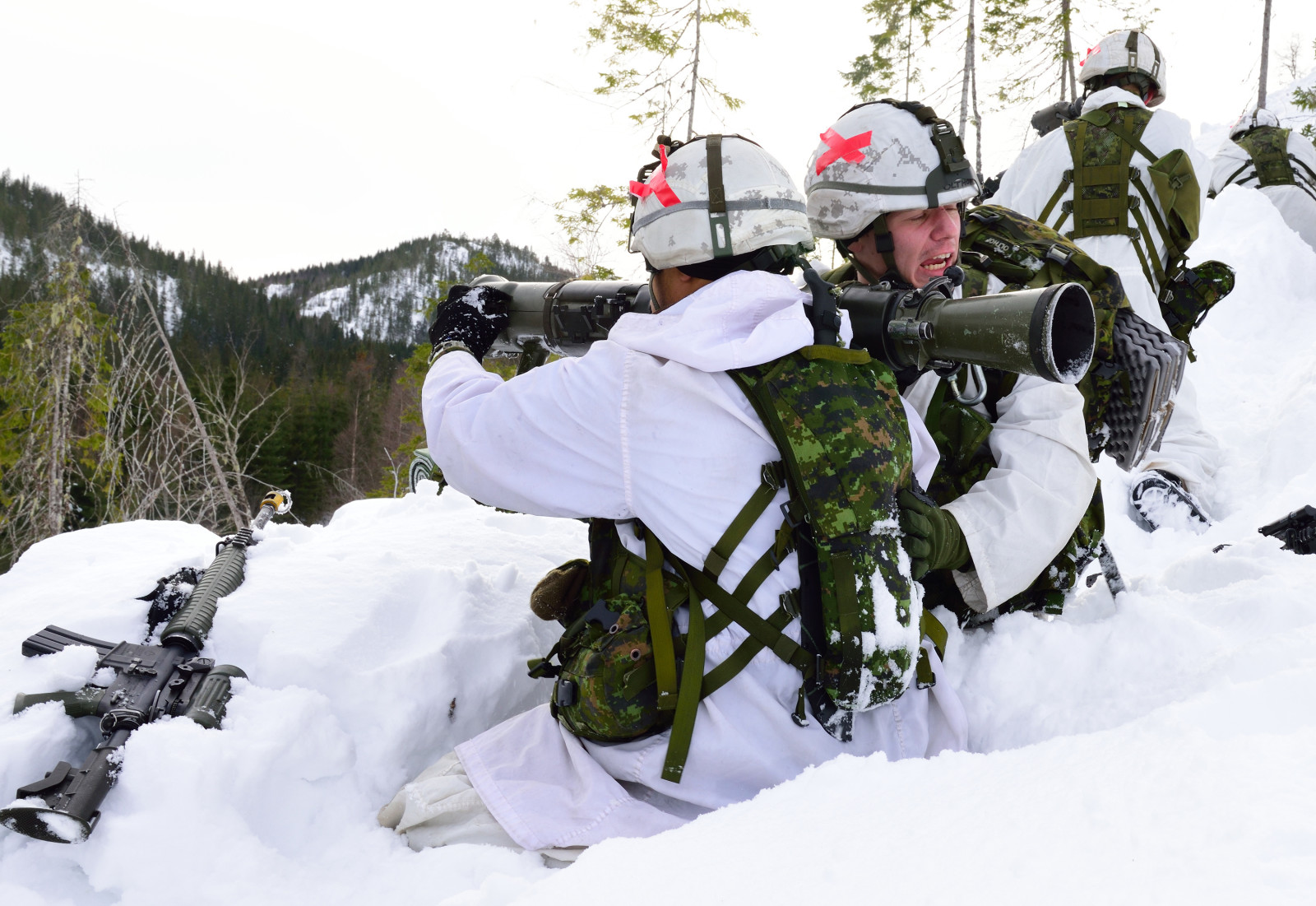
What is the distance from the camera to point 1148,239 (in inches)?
211

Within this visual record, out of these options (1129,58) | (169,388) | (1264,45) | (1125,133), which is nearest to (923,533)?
(1125,133)

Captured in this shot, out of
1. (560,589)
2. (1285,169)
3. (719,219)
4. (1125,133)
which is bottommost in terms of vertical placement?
(560,589)

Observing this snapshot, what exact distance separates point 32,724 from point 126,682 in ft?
0.72

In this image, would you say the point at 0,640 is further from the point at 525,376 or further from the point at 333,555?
the point at 525,376

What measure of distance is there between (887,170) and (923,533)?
4.15 feet

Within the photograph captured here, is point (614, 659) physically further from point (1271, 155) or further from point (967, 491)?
point (1271, 155)

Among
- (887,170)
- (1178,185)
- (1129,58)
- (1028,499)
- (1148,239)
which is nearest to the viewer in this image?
(1028,499)

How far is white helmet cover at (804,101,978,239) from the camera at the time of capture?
8.79 ft

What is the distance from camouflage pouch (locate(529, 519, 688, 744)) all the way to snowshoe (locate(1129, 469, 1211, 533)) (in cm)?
422

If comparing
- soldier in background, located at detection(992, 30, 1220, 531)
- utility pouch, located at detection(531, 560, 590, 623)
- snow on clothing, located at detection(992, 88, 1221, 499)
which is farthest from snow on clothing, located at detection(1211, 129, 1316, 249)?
utility pouch, located at detection(531, 560, 590, 623)

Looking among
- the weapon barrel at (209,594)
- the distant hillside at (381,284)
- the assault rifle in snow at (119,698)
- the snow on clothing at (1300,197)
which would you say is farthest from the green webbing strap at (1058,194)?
the distant hillside at (381,284)

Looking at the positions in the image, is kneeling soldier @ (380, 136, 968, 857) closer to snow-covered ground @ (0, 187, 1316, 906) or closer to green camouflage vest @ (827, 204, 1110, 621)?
snow-covered ground @ (0, 187, 1316, 906)

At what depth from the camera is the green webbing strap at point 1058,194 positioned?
5.39 metres

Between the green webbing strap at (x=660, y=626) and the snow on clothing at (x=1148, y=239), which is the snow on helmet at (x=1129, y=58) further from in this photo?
the green webbing strap at (x=660, y=626)
